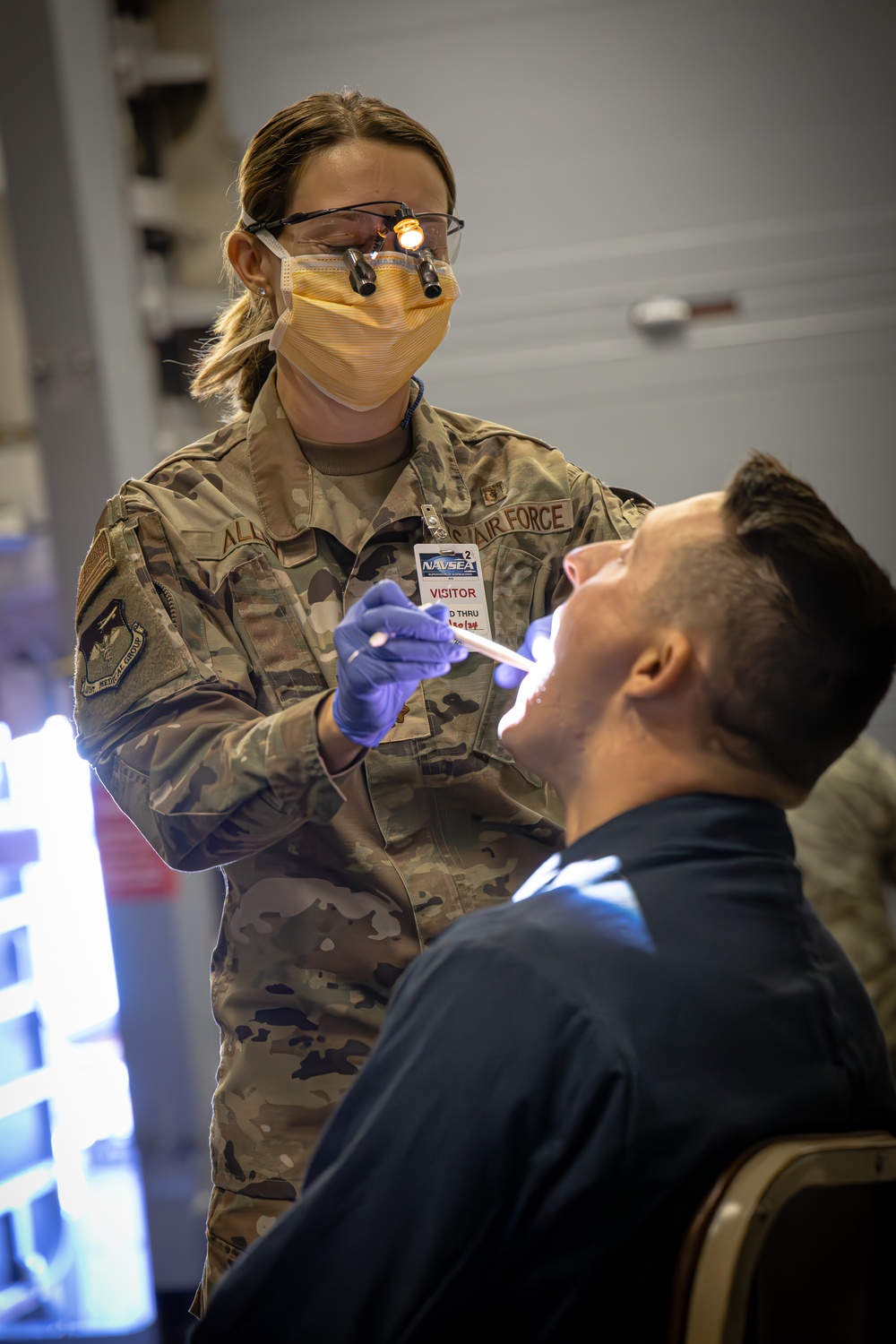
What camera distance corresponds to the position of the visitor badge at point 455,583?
147cm

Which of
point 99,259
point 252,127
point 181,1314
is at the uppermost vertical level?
point 252,127

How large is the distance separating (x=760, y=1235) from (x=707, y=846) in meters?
0.30

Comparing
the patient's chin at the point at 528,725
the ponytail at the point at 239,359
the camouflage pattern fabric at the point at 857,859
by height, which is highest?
the ponytail at the point at 239,359

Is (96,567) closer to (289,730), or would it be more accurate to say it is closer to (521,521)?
(289,730)

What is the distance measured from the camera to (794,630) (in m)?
1.07

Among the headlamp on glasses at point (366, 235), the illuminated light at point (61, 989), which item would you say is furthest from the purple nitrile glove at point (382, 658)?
the illuminated light at point (61, 989)

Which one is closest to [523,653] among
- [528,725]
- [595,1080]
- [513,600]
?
[513,600]

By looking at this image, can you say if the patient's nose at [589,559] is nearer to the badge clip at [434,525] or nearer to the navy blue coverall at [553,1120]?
the badge clip at [434,525]

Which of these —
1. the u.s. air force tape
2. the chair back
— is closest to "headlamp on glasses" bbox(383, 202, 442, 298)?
the u.s. air force tape

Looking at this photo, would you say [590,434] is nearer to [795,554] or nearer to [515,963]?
[795,554]

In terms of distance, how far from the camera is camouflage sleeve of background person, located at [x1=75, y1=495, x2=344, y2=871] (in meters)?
1.22

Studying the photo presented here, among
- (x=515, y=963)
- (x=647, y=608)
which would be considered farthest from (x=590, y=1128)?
(x=647, y=608)

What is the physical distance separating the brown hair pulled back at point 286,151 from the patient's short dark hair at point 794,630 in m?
0.64

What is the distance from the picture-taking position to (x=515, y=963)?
0.94 metres
